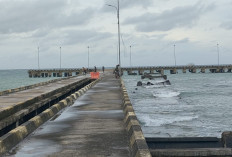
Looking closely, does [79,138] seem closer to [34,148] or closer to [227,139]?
[34,148]

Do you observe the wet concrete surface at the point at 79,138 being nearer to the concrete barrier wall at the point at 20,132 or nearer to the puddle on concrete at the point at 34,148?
the puddle on concrete at the point at 34,148

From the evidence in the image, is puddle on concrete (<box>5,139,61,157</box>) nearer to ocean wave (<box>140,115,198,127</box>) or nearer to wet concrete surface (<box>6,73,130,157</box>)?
wet concrete surface (<box>6,73,130,157</box>)

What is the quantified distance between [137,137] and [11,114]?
304 inches

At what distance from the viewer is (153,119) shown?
84.3ft

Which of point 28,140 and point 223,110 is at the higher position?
point 28,140

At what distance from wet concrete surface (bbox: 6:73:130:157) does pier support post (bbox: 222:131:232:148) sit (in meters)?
4.17

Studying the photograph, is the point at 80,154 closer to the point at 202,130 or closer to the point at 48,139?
the point at 48,139

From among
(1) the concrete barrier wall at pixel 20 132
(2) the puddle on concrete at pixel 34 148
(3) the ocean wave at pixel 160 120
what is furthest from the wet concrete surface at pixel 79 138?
(3) the ocean wave at pixel 160 120

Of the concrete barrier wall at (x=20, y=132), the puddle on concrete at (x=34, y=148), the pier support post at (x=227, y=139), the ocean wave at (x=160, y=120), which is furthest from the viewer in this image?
the ocean wave at (x=160, y=120)

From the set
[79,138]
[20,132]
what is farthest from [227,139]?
[20,132]

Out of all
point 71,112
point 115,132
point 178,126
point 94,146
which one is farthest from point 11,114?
point 178,126

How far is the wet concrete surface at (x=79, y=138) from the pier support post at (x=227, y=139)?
4.17m

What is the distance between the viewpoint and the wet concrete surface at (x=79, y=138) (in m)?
7.07

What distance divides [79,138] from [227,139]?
22.1ft
